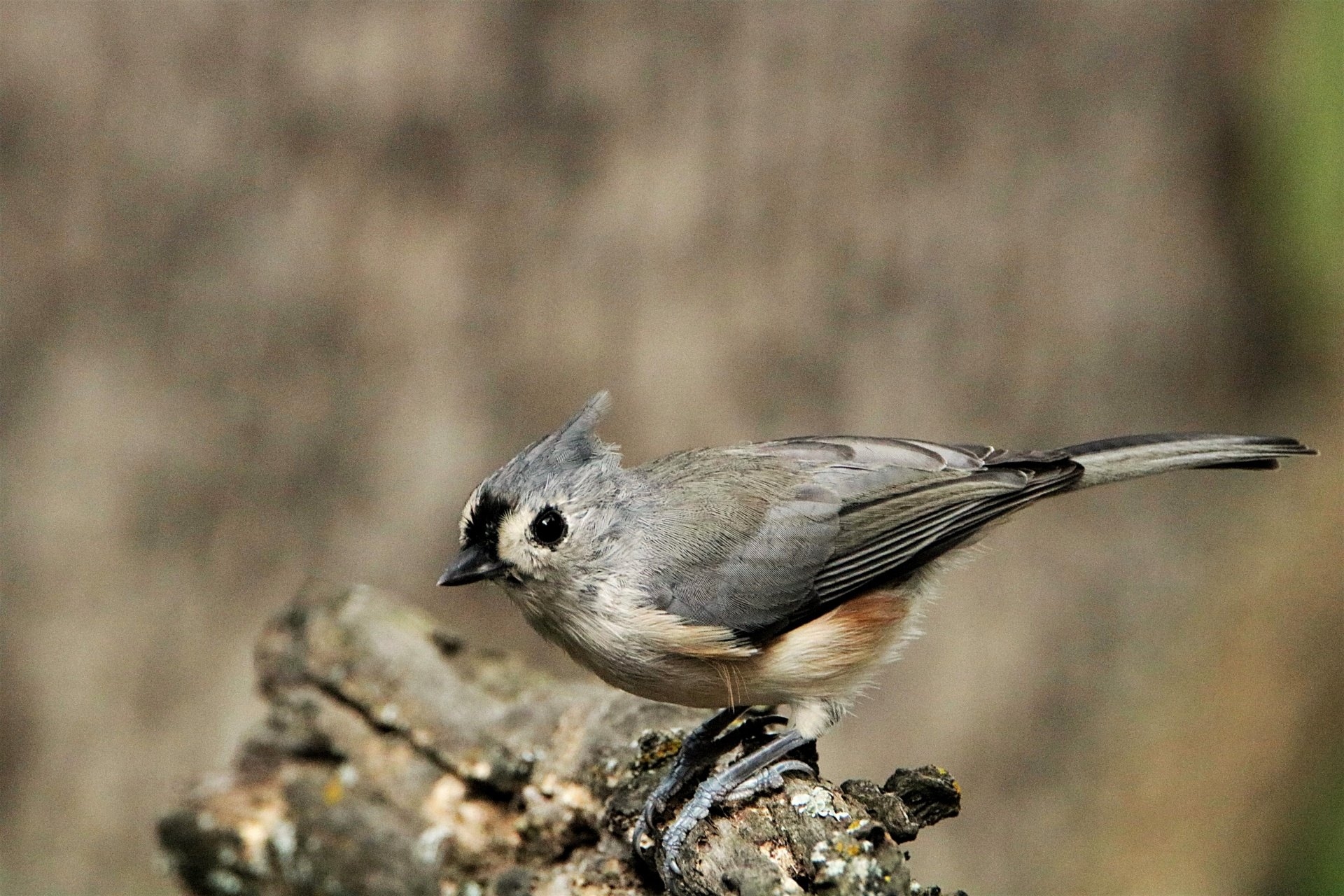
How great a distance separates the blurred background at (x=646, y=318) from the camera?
6.25 meters

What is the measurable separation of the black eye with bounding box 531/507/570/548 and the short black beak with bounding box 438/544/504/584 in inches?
4.8

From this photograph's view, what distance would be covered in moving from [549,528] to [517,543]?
0.31 ft

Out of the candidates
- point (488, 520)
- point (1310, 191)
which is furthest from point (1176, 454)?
point (1310, 191)

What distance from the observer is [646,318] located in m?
6.40

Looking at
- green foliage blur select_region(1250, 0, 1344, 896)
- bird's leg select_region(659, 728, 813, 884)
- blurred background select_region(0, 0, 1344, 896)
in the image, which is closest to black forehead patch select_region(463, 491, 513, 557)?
bird's leg select_region(659, 728, 813, 884)

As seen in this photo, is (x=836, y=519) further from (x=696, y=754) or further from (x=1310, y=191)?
(x=1310, y=191)

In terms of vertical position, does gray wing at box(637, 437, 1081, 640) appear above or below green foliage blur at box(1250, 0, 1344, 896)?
below

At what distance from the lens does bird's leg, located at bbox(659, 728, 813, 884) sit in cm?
317

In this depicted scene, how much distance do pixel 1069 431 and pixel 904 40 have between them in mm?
2127

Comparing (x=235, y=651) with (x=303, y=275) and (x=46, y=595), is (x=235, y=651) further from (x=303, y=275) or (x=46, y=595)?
(x=303, y=275)

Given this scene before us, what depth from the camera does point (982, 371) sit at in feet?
21.9

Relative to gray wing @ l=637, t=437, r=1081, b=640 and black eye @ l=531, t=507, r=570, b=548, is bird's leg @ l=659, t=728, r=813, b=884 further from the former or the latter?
black eye @ l=531, t=507, r=570, b=548

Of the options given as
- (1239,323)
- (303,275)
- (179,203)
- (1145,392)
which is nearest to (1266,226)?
(1239,323)

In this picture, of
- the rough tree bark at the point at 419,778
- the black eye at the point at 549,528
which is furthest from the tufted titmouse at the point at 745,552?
the rough tree bark at the point at 419,778
